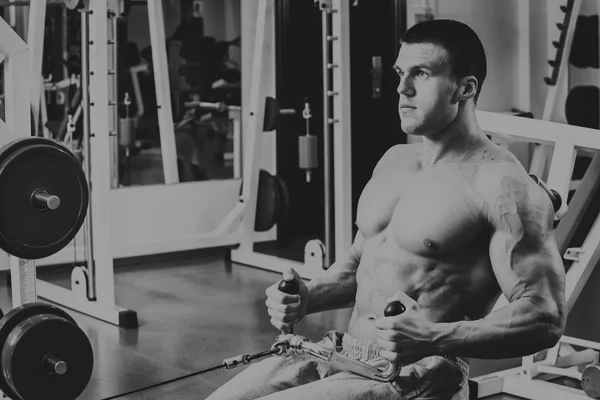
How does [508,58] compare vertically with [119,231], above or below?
above

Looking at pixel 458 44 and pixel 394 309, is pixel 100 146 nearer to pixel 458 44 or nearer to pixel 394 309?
pixel 458 44

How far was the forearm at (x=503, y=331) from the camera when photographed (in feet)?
4.61

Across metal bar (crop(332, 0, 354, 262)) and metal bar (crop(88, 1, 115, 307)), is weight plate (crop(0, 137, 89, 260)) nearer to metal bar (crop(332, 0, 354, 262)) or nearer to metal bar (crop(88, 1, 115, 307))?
metal bar (crop(88, 1, 115, 307))

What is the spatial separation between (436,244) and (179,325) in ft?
8.74

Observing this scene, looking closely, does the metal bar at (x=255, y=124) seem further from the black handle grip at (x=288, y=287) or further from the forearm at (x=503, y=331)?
the forearm at (x=503, y=331)

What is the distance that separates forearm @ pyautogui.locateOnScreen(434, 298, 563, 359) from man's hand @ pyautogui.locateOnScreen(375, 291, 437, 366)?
0.03 meters

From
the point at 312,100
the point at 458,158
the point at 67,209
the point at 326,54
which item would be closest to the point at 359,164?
the point at 312,100

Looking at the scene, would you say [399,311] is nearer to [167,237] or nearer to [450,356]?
[450,356]

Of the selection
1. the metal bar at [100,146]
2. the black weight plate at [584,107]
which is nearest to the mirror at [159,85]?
the metal bar at [100,146]

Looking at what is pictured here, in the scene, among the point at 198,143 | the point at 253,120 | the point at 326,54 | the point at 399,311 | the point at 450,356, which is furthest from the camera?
the point at 198,143

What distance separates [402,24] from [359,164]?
915 mm

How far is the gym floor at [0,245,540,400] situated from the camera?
129 inches

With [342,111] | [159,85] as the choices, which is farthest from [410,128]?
[159,85]

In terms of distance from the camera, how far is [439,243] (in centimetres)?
154
